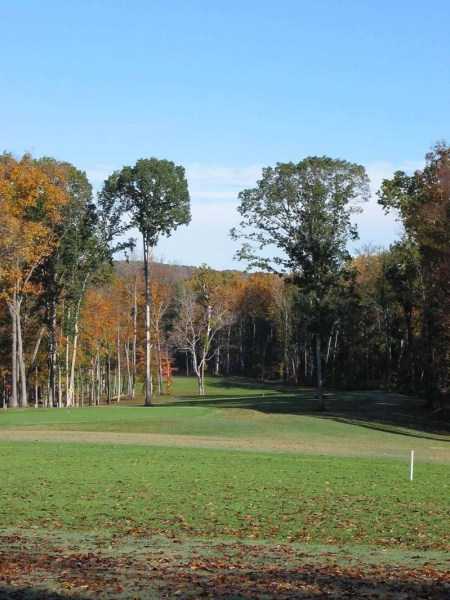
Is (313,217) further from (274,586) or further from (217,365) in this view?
(217,365)

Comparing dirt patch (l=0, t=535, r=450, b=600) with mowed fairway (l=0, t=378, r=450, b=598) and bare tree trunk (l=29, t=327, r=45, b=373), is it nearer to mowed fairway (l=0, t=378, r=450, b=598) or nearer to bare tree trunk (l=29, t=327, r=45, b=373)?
mowed fairway (l=0, t=378, r=450, b=598)

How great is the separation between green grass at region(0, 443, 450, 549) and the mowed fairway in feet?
0.14

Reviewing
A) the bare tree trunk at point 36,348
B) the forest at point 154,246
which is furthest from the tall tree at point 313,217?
the bare tree trunk at point 36,348

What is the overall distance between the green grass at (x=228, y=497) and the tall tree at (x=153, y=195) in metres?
30.9

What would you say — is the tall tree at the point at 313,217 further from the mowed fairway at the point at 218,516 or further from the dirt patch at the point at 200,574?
the dirt patch at the point at 200,574

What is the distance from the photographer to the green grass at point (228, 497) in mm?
14852

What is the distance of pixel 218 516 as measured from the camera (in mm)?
16156

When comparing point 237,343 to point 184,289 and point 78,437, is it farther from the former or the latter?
point 78,437

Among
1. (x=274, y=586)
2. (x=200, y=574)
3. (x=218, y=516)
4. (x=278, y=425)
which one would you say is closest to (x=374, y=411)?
(x=278, y=425)

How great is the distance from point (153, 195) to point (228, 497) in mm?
40613

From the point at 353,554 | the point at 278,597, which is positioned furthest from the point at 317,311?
the point at 278,597

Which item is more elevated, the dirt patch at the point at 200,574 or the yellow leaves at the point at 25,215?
the yellow leaves at the point at 25,215

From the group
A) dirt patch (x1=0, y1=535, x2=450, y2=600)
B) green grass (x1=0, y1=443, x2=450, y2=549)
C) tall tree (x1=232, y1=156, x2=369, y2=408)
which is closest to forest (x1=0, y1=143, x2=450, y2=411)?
tall tree (x1=232, y1=156, x2=369, y2=408)

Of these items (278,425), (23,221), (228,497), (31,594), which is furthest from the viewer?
(23,221)
